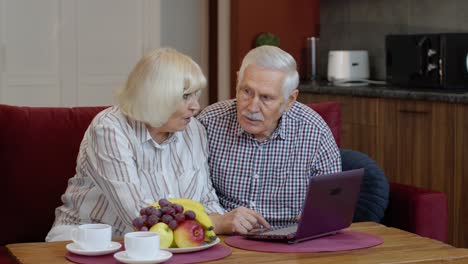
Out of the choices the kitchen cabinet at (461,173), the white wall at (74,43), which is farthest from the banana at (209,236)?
the white wall at (74,43)

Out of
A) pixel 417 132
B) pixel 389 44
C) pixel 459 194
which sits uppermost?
pixel 389 44

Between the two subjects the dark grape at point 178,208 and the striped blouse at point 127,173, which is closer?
the dark grape at point 178,208

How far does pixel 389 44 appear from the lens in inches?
210

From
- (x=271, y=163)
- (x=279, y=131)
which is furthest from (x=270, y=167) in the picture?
(x=279, y=131)

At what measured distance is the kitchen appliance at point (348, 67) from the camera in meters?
5.89

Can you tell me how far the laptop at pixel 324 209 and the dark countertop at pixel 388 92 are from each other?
6.97 ft

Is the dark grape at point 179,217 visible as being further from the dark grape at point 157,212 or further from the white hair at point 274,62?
the white hair at point 274,62

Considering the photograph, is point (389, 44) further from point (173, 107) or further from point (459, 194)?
point (173, 107)

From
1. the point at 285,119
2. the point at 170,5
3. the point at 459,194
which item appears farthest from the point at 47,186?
the point at 170,5

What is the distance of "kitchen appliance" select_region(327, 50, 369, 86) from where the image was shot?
589 centimetres

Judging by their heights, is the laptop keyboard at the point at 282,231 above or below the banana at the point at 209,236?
below

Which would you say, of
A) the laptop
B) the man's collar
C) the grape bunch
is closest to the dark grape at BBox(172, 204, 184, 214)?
the grape bunch

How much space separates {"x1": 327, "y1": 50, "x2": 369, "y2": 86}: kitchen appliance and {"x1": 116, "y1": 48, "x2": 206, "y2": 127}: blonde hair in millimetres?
3241

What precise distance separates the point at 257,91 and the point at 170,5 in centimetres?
425
